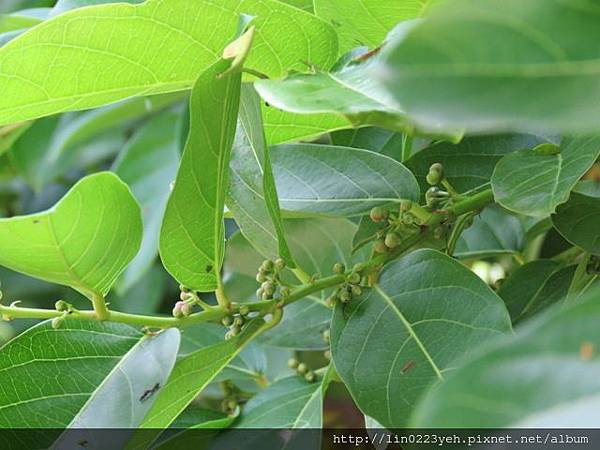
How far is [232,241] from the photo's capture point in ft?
3.07

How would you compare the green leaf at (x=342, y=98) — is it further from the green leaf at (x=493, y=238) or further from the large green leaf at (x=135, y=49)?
the green leaf at (x=493, y=238)

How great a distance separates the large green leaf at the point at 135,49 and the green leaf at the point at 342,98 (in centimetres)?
13

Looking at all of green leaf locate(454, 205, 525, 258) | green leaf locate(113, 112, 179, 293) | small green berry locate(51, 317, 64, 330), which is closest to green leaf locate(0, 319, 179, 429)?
small green berry locate(51, 317, 64, 330)

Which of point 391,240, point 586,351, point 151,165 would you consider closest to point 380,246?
point 391,240

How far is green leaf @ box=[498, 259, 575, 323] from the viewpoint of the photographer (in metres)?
0.78

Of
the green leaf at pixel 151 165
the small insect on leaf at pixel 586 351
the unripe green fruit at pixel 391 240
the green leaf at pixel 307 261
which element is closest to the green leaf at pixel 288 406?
the green leaf at pixel 307 261

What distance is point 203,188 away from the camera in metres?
0.64

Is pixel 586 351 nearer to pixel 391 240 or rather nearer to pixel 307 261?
pixel 391 240

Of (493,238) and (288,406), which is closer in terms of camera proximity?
(288,406)

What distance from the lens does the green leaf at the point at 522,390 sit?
293 millimetres

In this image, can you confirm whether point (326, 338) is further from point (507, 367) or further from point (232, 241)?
point (507, 367)

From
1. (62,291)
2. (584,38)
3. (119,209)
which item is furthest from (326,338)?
(62,291)

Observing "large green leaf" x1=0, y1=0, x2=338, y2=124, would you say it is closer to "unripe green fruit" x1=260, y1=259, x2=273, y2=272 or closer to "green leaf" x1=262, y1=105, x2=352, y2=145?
"green leaf" x1=262, y1=105, x2=352, y2=145

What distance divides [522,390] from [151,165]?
134 cm
